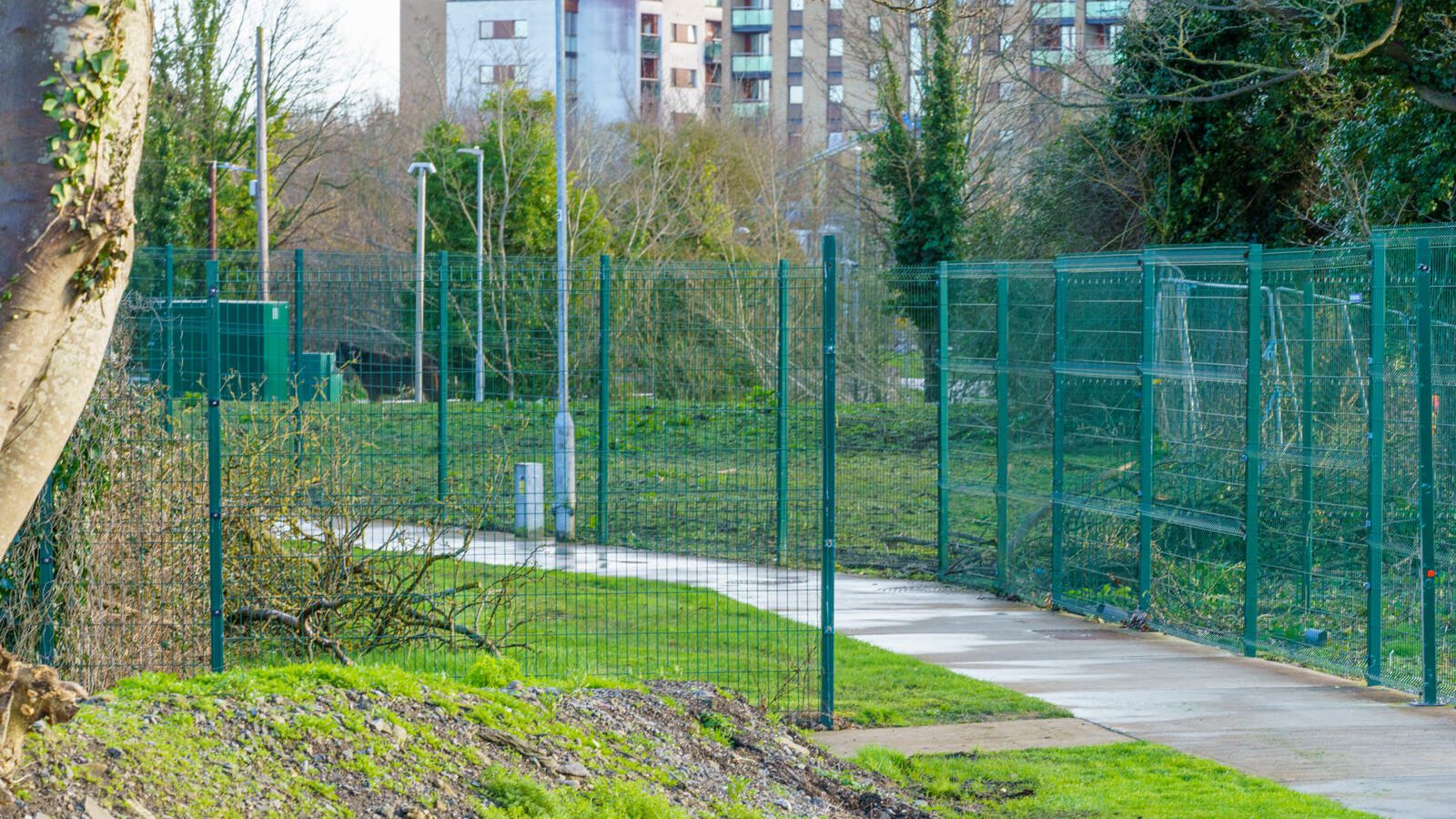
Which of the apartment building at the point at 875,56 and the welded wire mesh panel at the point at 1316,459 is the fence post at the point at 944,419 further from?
the welded wire mesh panel at the point at 1316,459

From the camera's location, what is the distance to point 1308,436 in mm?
10266

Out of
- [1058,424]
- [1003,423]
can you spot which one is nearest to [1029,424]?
[1003,423]

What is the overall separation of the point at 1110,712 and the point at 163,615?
217 inches

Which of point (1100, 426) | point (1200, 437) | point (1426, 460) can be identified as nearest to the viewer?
point (1426, 460)

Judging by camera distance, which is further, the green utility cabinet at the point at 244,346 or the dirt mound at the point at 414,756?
the green utility cabinet at the point at 244,346

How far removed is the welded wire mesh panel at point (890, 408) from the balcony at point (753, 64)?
82422 millimetres

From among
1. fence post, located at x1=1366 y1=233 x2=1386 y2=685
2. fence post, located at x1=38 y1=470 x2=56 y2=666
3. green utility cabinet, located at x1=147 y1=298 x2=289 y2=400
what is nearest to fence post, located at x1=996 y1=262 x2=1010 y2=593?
fence post, located at x1=1366 y1=233 x2=1386 y2=685

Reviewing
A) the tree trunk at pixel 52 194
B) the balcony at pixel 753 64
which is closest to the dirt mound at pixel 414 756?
the tree trunk at pixel 52 194

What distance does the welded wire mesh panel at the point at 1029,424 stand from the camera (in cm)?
1318

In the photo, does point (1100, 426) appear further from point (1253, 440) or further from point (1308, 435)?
point (1308, 435)

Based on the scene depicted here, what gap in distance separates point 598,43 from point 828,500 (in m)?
75.0

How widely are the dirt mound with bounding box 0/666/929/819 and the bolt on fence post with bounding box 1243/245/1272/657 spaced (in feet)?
14.4

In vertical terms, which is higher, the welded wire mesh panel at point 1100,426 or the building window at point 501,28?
the building window at point 501,28

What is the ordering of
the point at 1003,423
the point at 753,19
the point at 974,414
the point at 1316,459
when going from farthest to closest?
the point at 753,19, the point at 974,414, the point at 1003,423, the point at 1316,459
